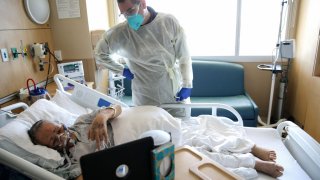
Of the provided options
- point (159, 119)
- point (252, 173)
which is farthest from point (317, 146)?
point (159, 119)

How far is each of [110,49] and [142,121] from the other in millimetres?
818

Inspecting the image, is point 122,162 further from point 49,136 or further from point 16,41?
point 16,41

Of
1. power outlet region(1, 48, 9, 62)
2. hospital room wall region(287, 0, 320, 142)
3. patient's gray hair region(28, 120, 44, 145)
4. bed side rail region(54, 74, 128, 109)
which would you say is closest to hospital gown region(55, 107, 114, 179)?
patient's gray hair region(28, 120, 44, 145)

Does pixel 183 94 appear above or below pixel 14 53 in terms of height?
below

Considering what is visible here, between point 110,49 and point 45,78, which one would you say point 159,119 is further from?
point 45,78

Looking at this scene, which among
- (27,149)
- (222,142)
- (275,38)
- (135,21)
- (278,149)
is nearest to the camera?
(27,149)

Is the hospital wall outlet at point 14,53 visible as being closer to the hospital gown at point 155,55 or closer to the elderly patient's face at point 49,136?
the hospital gown at point 155,55

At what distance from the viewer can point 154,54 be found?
1688mm

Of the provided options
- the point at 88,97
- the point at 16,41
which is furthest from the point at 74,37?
the point at 88,97

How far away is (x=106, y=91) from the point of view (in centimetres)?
298

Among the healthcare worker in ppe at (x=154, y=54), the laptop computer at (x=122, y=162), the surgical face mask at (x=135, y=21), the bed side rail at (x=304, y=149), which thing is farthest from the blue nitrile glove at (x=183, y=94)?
the laptop computer at (x=122, y=162)

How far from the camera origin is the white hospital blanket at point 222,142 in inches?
48.0

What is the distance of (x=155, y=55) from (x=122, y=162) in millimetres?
1122

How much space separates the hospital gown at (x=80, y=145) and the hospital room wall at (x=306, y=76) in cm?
204
